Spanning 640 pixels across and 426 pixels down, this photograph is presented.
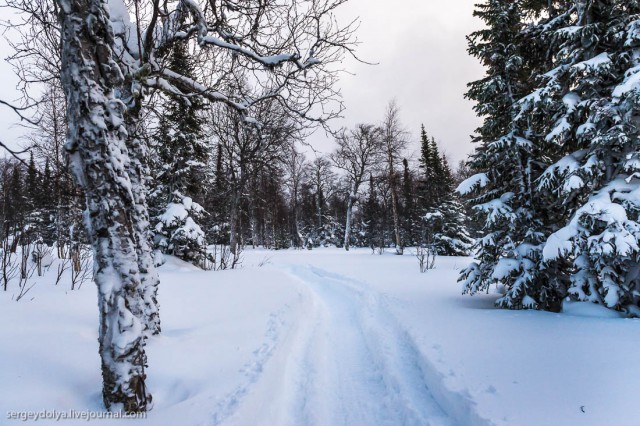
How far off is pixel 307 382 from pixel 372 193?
3026cm

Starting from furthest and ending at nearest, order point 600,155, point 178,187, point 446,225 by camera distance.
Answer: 1. point 446,225
2. point 178,187
3. point 600,155

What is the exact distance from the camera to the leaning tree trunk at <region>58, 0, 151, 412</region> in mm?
2562

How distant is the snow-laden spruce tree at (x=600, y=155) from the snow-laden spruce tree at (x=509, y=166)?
531 millimetres

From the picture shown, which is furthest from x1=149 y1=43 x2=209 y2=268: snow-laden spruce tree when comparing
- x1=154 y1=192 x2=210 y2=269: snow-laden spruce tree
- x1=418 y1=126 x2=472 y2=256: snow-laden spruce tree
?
x1=418 y1=126 x2=472 y2=256: snow-laden spruce tree


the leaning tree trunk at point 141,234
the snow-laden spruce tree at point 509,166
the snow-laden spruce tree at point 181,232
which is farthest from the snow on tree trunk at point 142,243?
the snow-laden spruce tree at point 181,232

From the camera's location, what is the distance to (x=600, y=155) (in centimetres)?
517

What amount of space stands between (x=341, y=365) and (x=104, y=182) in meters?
3.80

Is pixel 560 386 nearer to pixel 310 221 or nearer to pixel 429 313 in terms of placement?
pixel 429 313

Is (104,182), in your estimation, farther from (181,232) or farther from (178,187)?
(178,187)

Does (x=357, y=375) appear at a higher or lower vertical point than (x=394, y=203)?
lower

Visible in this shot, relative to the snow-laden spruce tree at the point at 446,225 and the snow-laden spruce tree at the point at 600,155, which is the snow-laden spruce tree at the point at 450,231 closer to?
the snow-laden spruce tree at the point at 446,225

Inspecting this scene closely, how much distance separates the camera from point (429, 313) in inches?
237

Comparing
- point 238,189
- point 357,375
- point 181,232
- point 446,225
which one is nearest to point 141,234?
point 357,375

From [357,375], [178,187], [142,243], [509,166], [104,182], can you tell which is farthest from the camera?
[178,187]
